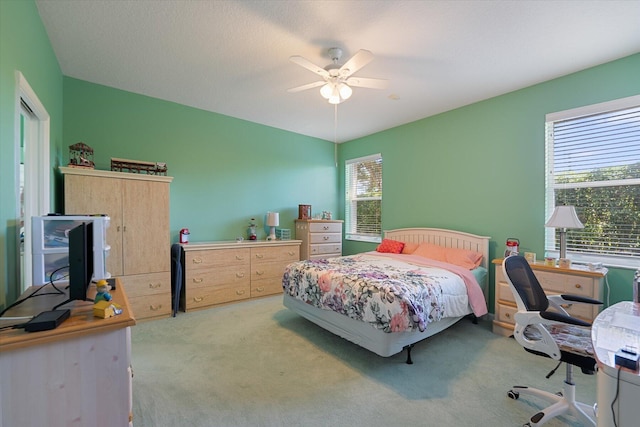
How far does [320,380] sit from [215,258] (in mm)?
2380

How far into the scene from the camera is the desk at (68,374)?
1.03 meters

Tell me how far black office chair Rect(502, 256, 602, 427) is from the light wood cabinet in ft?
12.1

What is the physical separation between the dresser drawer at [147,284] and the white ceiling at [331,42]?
2.38 meters

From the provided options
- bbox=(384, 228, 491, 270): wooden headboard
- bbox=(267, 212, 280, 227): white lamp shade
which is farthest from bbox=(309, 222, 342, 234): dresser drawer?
bbox=(384, 228, 491, 270): wooden headboard

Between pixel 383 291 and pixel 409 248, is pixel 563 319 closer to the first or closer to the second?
pixel 383 291

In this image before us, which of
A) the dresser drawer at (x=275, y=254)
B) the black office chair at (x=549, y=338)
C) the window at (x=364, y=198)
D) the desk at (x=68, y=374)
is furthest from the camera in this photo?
the window at (x=364, y=198)

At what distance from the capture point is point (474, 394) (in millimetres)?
2066

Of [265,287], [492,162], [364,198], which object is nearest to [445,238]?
[492,162]

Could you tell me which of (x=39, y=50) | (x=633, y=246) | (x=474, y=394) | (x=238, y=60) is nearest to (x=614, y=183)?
(x=633, y=246)

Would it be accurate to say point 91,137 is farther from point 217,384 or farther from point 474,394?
point 474,394

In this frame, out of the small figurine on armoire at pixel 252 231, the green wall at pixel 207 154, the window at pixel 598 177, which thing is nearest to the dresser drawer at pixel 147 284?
the green wall at pixel 207 154

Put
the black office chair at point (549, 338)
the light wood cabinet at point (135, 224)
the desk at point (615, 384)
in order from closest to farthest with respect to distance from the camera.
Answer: the desk at point (615, 384)
the black office chair at point (549, 338)
the light wood cabinet at point (135, 224)

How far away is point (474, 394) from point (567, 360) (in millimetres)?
707

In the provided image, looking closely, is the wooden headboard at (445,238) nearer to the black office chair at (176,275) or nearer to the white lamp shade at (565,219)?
the white lamp shade at (565,219)
